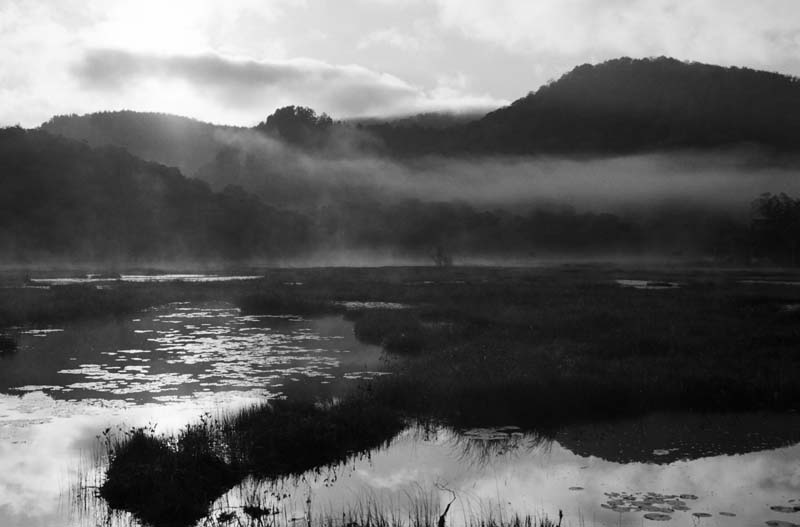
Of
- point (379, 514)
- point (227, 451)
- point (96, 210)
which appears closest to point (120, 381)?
point (227, 451)

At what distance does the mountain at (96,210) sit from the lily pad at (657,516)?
6202 inches

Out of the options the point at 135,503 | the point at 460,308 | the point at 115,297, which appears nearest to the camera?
the point at 135,503

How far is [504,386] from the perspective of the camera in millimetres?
22250

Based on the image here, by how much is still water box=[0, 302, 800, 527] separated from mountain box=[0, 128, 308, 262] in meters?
139

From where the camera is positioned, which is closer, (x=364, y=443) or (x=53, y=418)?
(x=364, y=443)

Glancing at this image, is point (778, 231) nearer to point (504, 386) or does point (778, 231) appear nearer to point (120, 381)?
point (504, 386)

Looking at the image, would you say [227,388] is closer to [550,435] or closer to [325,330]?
[550,435]

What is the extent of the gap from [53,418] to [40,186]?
6093 inches

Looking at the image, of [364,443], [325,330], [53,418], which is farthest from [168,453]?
[325,330]

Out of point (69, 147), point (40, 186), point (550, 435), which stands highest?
point (69, 147)

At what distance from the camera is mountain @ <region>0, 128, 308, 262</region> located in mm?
151375

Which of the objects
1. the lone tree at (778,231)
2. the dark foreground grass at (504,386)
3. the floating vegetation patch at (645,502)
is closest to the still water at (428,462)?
the floating vegetation patch at (645,502)

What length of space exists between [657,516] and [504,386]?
32.6 ft

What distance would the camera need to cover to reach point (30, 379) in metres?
26.1
